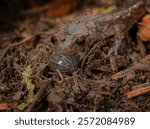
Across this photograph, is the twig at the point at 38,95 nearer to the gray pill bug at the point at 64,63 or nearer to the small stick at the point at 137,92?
the gray pill bug at the point at 64,63

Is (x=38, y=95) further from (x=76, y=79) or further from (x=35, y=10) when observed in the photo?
(x=35, y=10)

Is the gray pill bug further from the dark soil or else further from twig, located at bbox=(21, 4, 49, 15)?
twig, located at bbox=(21, 4, 49, 15)

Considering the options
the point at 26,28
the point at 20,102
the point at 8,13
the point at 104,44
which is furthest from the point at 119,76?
the point at 8,13

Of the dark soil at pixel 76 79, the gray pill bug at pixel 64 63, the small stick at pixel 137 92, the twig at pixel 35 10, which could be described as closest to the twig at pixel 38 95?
the dark soil at pixel 76 79

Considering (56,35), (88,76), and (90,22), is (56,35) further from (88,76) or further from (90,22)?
(88,76)

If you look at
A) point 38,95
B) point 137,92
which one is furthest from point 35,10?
point 137,92
